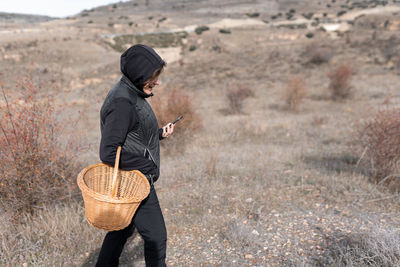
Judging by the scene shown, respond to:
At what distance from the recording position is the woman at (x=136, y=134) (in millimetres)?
1396

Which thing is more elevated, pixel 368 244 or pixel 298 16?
pixel 298 16

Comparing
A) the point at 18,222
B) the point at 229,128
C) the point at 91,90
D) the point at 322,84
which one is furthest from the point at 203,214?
the point at 91,90

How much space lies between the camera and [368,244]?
213 cm

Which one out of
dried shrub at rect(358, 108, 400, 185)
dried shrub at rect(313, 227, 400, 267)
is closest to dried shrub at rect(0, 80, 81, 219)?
dried shrub at rect(313, 227, 400, 267)

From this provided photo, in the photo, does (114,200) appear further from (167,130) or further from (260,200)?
(260,200)

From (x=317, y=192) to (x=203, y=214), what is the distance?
1.58 m

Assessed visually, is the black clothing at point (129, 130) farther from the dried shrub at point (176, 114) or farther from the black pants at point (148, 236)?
the dried shrub at point (176, 114)

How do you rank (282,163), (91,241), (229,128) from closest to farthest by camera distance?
(91,241) → (282,163) → (229,128)

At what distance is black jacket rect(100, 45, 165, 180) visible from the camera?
1387mm

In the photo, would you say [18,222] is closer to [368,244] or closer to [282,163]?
[368,244]

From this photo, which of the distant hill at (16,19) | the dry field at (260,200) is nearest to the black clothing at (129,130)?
the dry field at (260,200)

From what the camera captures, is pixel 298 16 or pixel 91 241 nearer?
pixel 91 241

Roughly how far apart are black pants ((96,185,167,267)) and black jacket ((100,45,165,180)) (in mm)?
227

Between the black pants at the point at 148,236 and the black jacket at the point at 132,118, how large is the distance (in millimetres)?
227
